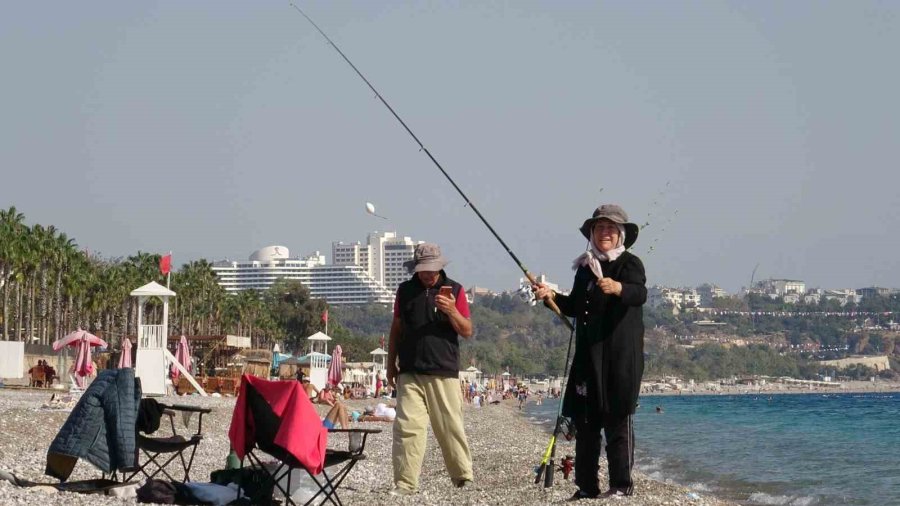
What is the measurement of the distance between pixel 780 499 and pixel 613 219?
1034 centimetres

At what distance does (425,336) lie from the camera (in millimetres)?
8328

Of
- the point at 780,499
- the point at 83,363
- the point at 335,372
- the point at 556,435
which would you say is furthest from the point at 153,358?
the point at 556,435

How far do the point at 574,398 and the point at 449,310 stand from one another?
3.93ft

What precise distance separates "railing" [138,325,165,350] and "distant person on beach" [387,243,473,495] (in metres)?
19.5

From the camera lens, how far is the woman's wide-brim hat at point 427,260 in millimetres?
8336

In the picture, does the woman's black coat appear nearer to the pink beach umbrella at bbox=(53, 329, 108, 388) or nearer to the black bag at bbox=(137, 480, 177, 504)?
the black bag at bbox=(137, 480, 177, 504)

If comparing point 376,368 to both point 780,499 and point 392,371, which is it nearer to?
point 780,499

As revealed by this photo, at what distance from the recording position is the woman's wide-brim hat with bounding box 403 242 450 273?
834 centimetres

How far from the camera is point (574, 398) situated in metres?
7.41

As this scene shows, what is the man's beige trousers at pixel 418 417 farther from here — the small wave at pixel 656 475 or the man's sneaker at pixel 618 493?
the small wave at pixel 656 475

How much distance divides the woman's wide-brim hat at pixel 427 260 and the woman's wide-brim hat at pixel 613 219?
3.88 feet

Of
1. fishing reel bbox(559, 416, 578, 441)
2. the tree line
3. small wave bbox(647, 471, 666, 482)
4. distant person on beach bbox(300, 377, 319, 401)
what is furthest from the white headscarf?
the tree line

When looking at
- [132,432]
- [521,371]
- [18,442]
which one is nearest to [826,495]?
[18,442]

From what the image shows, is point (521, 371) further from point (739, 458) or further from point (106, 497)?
point (106, 497)
